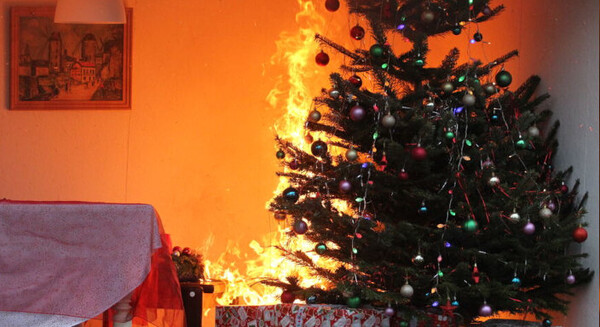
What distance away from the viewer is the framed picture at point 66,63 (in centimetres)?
518

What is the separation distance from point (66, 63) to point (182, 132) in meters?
0.89

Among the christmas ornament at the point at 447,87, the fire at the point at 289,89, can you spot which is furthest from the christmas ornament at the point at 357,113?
the fire at the point at 289,89

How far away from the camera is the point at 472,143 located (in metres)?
3.11

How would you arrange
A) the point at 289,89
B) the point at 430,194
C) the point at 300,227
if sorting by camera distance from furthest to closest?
the point at 289,89, the point at 300,227, the point at 430,194

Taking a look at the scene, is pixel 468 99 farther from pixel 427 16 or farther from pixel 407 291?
pixel 407 291

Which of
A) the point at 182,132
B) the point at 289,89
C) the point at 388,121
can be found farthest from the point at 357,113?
the point at 182,132

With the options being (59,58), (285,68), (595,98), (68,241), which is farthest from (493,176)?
(59,58)

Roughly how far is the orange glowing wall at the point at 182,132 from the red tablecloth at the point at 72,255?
193cm

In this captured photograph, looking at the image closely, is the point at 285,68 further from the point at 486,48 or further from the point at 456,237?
the point at 456,237

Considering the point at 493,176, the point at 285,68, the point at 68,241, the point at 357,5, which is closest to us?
the point at 493,176

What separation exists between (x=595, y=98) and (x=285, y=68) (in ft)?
7.89

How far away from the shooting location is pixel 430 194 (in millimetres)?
2979

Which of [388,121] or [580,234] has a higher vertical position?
[388,121]

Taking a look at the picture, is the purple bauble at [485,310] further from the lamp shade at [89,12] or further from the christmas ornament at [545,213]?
the lamp shade at [89,12]
